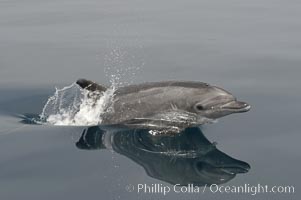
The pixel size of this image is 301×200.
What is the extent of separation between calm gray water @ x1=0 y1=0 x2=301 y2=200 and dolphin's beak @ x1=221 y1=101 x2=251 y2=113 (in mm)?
603

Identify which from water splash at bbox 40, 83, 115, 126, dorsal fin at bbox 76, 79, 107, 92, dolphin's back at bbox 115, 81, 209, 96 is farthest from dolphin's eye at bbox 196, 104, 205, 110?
dorsal fin at bbox 76, 79, 107, 92

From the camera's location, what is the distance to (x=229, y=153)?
37.6ft

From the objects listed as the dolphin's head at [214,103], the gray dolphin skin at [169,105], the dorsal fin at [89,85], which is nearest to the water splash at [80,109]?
the dorsal fin at [89,85]

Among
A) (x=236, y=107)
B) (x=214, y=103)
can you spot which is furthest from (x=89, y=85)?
(x=236, y=107)

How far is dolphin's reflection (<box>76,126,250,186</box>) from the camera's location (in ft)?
33.7

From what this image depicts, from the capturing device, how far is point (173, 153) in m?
11.5

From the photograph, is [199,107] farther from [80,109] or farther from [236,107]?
[80,109]

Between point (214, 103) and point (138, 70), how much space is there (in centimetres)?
689

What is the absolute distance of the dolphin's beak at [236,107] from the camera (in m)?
12.5

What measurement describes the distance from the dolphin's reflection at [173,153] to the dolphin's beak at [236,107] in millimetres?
871

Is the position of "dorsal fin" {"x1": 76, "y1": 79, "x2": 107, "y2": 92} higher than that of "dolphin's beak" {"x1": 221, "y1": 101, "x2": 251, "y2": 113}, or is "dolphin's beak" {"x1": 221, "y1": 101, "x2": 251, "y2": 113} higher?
"dorsal fin" {"x1": 76, "y1": 79, "x2": 107, "y2": 92}

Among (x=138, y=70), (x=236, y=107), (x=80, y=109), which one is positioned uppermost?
(x=138, y=70)

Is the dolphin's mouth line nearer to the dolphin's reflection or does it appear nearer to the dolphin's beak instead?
the dolphin's beak

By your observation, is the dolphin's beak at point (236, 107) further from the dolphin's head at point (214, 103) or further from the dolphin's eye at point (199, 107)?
the dolphin's eye at point (199, 107)
